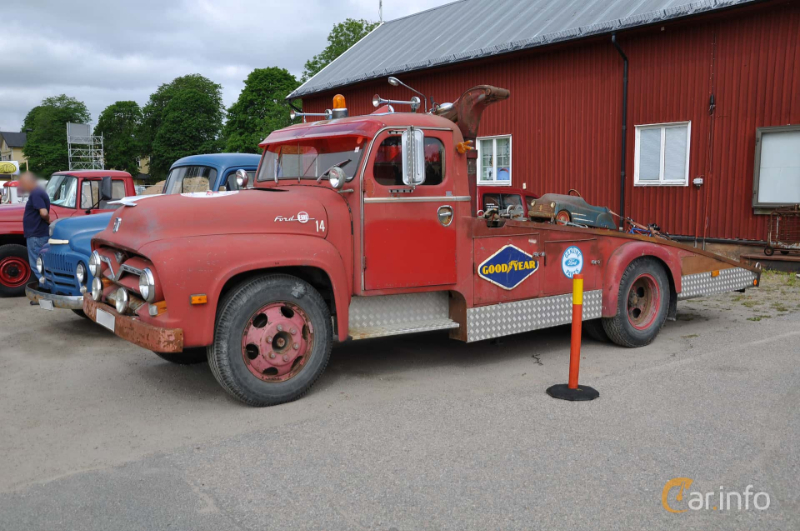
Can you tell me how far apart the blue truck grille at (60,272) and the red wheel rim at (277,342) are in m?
3.69

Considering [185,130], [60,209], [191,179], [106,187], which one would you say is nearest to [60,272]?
[106,187]

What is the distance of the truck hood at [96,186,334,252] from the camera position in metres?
5.03

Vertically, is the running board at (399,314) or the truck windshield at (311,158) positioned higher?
the truck windshield at (311,158)

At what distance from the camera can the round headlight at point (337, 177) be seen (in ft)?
17.8

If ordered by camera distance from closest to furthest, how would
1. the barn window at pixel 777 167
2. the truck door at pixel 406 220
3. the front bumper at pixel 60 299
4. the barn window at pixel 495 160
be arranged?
the truck door at pixel 406 220, the front bumper at pixel 60 299, the barn window at pixel 777 167, the barn window at pixel 495 160

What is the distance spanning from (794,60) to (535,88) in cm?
560

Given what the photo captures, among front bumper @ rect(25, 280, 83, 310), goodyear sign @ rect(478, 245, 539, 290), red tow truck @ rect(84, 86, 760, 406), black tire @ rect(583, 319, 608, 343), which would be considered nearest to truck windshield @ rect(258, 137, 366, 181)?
red tow truck @ rect(84, 86, 760, 406)

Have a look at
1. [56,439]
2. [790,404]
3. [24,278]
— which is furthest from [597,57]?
[56,439]

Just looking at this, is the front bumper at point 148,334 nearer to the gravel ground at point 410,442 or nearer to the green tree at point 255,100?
the gravel ground at point 410,442

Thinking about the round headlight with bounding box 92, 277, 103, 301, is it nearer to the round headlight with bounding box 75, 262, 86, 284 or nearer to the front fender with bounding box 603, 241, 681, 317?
the round headlight with bounding box 75, 262, 86, 284

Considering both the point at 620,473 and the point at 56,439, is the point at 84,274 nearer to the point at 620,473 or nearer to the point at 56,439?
the point at 56,439

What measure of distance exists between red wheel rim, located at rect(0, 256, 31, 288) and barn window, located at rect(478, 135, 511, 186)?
35.9ft

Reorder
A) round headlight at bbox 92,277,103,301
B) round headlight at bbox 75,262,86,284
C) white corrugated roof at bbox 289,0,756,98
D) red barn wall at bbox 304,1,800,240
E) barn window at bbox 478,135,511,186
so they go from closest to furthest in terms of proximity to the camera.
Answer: round headlight at bbox 92,277,103,301, round headlight at bbox 75,262,86,284, red barn wall at bbox 304,1,800,240, white corrugated roof at bbox 289,0,756,98, barn window at bbox 478,135,511,186

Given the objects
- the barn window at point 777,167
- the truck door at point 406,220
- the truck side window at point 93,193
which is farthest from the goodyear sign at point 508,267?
the barn window at point 777,167
